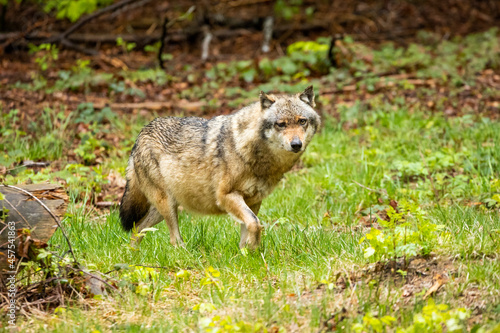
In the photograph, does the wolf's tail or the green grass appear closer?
the green grass

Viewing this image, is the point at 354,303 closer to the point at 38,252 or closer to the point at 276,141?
the point at 276,141

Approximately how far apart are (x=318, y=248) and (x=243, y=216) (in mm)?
840

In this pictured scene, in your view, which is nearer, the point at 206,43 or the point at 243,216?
the point at 243,216

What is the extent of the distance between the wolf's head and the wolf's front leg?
659 millimetres

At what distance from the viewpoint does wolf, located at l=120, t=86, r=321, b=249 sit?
511cm

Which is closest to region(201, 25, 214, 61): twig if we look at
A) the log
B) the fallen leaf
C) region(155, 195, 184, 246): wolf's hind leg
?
region(155, 195, 184, 246): wolf's hind leg

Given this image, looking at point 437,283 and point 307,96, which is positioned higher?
point 307,96

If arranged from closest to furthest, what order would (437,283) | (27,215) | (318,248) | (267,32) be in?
1. (437,283)
2. (27,215)
3. (318,248)
4. (267,32)

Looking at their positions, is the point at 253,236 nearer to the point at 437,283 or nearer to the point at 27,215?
the point at 437,283

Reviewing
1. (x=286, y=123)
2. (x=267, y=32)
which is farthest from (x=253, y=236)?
(x=267, y=32)

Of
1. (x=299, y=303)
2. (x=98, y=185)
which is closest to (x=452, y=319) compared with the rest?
(x=299, y=303)

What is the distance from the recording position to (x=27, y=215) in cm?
389

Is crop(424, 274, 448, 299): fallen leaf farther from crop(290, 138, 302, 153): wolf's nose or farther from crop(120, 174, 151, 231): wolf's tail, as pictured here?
crop(120, 174, 151, 231): wolf's tail

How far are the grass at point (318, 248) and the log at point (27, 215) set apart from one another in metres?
0.37
